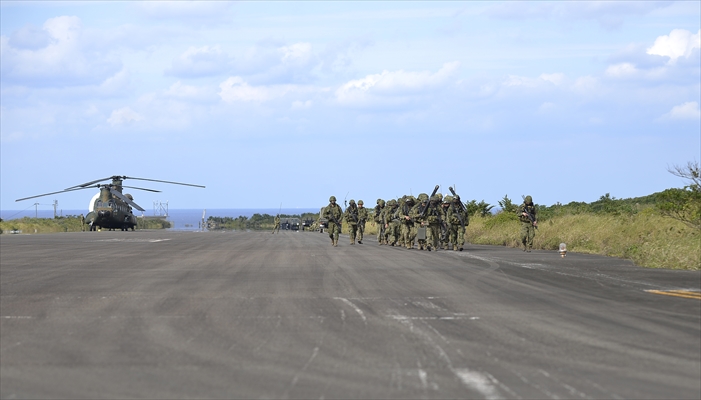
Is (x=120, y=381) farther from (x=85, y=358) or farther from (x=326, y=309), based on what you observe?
(x=326, y=309)

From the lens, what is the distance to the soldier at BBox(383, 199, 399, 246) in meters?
38.0

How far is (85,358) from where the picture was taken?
9.58 meters

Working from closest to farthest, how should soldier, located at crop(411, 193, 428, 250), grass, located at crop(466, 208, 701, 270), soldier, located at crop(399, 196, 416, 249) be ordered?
1. grass, located at crop(466, 208, 701, 270)
2. soldier, located at crop(411, 193, 428, 250)
3. soldier, located at crop(399, 196, 416, 249)

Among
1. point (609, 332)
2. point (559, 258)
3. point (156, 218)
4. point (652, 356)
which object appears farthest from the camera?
point (156, 218)

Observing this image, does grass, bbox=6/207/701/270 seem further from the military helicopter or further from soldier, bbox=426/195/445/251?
the military helicopter

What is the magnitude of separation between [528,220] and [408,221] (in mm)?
5171

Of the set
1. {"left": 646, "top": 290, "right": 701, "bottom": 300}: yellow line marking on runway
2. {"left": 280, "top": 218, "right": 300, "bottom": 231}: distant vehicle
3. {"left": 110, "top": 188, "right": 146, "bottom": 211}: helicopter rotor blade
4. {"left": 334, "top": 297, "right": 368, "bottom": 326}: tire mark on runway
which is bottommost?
{"left": 334, "top": 297, "right": 368, "bottom": 326}: tire mark on runway

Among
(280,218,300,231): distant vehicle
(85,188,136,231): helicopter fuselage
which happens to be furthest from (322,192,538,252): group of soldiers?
(280,218,300,231): distant vehicle

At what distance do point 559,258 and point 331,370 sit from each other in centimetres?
2021

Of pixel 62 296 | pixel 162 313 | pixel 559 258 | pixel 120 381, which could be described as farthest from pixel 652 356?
pixel 559 258

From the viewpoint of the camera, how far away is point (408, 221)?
35688 mm

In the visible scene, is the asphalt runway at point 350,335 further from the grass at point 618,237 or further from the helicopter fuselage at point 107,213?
the helicopter fuselage at point 107,213

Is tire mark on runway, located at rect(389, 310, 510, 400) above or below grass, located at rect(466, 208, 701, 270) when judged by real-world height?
below

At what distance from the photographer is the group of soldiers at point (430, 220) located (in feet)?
107
